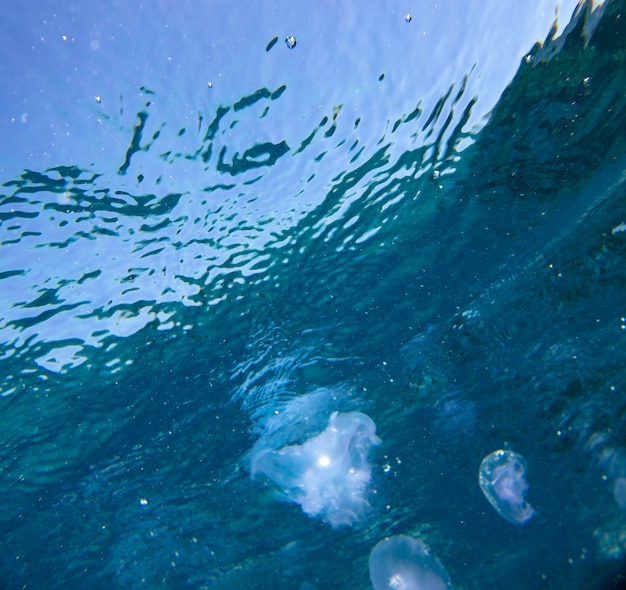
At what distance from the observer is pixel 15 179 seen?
6.69 metres

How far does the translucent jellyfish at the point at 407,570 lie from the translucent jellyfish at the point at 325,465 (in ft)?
9.67

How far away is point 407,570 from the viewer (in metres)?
17.0

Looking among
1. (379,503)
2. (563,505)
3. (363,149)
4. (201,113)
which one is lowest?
(563,505)

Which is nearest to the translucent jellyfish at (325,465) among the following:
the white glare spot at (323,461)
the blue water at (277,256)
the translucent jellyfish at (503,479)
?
the white glare spot at (323,461)

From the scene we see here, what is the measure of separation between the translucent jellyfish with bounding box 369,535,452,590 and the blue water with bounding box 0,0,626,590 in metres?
2.42

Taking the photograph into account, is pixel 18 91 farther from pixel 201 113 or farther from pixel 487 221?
pixel 487 221

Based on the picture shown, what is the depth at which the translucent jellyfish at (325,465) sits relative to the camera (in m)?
16.1

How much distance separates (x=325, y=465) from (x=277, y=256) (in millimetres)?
10576

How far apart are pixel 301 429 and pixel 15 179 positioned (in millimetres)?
11928

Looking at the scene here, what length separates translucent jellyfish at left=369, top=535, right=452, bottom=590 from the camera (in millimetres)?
16531

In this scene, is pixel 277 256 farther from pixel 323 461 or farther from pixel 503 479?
pixel 503 479

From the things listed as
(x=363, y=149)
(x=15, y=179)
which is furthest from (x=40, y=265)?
(x=363, y=149)

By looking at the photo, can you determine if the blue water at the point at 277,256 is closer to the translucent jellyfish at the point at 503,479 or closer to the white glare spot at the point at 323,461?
the translucent jellyfish at the point at 503,479

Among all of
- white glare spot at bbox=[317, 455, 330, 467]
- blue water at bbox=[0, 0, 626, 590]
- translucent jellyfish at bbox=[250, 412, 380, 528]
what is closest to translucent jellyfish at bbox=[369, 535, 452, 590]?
blue water at bbox=[0, 0, 626, 590]
